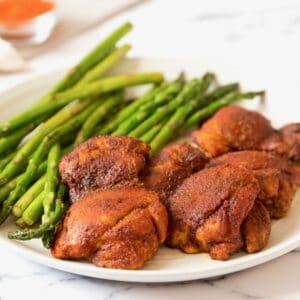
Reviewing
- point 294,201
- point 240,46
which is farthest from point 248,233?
point 240,46

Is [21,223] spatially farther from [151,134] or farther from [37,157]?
[151,134]

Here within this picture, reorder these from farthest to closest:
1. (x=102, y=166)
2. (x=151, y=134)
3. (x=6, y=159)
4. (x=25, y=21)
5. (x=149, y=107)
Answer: (x=25, y=21), (x=149, y=107), (x=151, y=134), (x=6, y=159), (x=102, y=166)

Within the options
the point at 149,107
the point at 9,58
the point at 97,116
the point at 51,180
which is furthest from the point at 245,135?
the point at 9,58

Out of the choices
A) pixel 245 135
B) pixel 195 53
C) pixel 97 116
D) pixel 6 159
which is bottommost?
pixel 195 53

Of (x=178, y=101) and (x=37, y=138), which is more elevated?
(x=37, y=138)

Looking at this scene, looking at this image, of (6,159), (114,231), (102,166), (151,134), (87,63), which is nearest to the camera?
(114,231)

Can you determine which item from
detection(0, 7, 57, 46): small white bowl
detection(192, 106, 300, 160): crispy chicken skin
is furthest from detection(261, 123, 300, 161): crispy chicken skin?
detection(0, 7, 57, 46): small white bowl

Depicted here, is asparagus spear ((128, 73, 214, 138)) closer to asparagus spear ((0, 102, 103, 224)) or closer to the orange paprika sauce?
asparagus spear ((0, 102, 103, 224))
